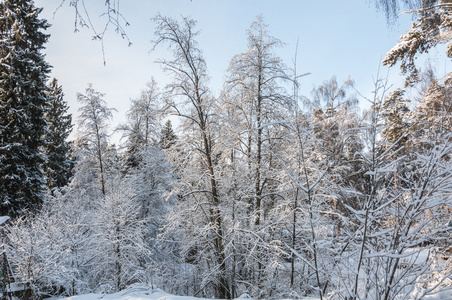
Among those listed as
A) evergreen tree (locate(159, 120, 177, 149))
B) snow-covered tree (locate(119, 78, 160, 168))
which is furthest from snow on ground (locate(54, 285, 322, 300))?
snow-covered tree (locate(119, 78, 160, 168))

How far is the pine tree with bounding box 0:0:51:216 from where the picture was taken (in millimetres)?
10289

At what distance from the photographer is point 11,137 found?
10.7m

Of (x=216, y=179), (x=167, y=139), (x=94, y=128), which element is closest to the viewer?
(x=216, y=179)

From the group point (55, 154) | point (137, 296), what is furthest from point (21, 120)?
point (137, 296)

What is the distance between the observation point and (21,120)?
425 inches

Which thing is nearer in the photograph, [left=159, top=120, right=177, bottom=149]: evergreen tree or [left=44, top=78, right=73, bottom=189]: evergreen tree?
[left=159, top=120, right=177, bottom=149]: evergreen tree

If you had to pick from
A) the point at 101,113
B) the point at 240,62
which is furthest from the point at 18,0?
the point at 240,62

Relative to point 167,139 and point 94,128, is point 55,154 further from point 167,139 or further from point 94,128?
point 167,139

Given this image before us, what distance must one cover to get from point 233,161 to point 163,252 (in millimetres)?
7831

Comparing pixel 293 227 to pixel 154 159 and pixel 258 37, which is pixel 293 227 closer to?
pixel 258 37

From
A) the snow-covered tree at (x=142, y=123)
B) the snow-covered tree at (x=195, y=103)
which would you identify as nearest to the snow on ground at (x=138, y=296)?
the snow-covered tree at (x=195, y=103)

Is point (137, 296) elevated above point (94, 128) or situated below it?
below

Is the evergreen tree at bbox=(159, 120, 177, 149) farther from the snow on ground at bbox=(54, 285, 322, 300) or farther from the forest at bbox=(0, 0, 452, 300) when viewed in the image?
the snow on ground at bbox=(54, 285, 322, 300)

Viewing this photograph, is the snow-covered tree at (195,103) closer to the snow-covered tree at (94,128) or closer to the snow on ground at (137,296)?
the snow on ground at (137,296)
